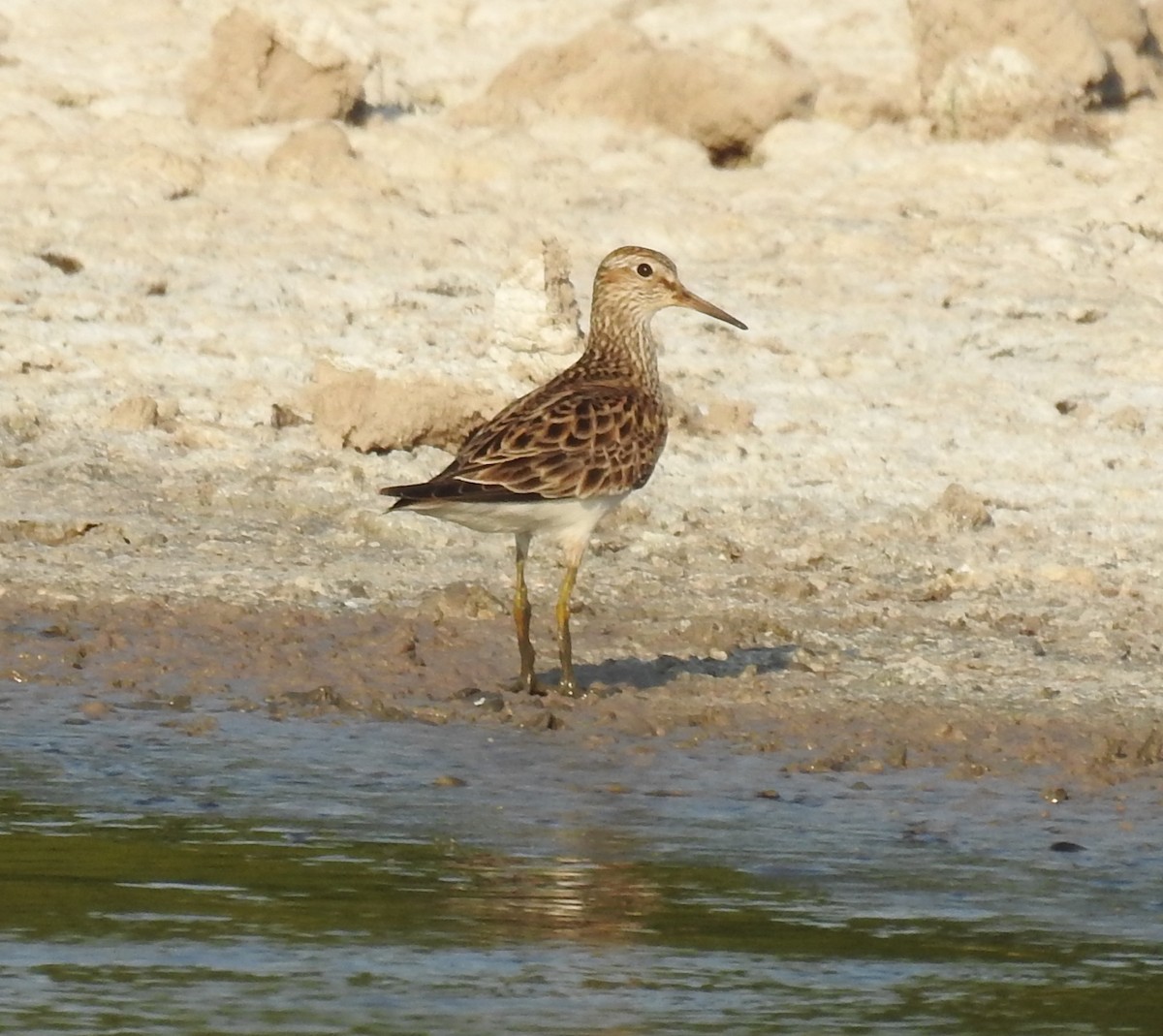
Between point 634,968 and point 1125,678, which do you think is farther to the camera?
point 1125,678

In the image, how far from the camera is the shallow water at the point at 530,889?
579 cm

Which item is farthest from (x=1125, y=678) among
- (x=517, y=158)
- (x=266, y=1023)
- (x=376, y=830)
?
(x=517, y=158)

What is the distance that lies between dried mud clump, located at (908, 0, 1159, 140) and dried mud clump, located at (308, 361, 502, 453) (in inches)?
188

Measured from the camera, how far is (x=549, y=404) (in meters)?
9.03

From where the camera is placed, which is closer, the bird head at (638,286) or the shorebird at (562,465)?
the shorebird at (562,465)

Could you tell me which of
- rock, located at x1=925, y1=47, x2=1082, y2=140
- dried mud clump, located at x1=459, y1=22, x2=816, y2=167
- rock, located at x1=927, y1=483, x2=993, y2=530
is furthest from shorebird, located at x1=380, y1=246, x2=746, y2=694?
rock, located at x1=925, y1=47, x2=1082, y2=140

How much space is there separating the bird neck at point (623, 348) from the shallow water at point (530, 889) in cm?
171

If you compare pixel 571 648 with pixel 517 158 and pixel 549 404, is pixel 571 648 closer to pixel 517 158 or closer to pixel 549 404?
pixel 549 404

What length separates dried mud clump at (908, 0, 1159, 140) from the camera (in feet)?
49.5

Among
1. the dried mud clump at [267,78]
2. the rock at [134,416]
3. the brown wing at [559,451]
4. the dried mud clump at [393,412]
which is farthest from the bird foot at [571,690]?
the dried mud clump at [267,78]

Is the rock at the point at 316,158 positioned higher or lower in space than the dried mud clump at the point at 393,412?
higher

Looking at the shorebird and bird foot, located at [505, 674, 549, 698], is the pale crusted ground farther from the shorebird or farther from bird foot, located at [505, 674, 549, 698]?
the shorebird

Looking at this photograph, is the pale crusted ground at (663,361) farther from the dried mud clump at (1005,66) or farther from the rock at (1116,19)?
the rock at (1116,19)

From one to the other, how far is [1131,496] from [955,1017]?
226 inches
